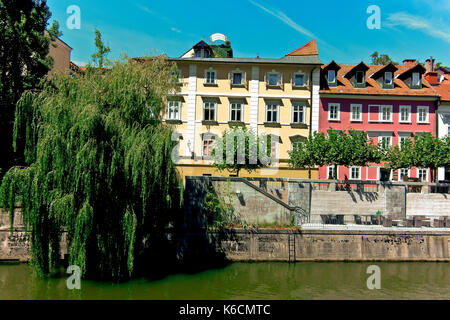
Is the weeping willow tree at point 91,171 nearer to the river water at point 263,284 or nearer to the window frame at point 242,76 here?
the river water at point 263,284

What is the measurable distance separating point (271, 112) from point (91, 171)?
16603mm

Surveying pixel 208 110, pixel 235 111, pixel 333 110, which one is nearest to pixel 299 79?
pixel 333 110

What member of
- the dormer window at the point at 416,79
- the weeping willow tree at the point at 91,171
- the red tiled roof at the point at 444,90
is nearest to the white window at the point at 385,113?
the dormer window at the point at 416,79

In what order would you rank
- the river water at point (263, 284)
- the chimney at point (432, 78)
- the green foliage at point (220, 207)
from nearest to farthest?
the river water at point (263, 284), the green foliage at point (220, 207), the chimney at point (432, 78)

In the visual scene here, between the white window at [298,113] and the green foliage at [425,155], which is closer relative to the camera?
the green foliage at [425,155]

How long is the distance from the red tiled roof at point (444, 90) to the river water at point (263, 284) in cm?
1501

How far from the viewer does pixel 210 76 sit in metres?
26.3

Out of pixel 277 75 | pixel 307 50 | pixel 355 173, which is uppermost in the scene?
pixel 307 50

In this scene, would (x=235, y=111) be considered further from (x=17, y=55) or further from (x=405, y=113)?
(x=17, y=55)

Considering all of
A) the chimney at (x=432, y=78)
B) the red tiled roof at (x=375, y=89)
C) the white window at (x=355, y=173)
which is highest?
the chimney at (x=432, y=78)

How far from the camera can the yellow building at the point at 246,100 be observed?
26.0 m

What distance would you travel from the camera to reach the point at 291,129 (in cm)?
2614

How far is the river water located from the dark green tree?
699 centimetres
